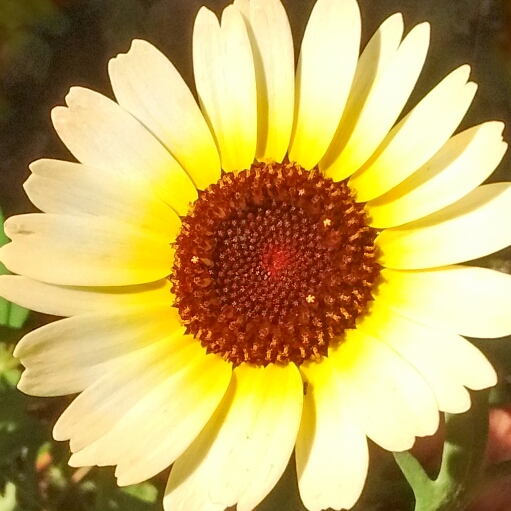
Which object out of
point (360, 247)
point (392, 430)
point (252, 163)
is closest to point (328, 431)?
point (392, 430)

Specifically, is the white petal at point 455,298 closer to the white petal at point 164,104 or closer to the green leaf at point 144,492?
the white petal at point 164,104

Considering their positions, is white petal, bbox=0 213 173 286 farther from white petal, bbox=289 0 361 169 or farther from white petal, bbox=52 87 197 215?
white petal, bbox=289 0 361 169

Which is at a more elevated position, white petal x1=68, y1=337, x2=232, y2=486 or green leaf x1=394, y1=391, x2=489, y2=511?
green leaf x1=394, y1=391, x2=489, y2=511

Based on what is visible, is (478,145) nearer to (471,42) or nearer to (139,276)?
(139,276)

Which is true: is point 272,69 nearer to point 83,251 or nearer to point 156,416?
point 83,251

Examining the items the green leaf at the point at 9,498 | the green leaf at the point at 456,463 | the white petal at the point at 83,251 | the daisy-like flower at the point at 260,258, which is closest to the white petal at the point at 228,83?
the daisy-like flower at the point at 260,258

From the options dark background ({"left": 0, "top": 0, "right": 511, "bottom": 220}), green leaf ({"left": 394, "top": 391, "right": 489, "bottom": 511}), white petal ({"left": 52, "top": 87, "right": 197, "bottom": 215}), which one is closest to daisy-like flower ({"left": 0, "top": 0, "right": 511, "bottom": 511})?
white petal ({"left": 52, "top": 87, "right": 197, "bottom": 215})

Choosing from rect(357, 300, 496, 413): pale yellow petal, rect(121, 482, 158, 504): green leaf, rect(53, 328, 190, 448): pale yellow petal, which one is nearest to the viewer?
rect(357, 300, 496, 413): pale yellow petal

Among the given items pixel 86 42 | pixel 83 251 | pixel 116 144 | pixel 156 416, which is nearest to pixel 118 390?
pixel 156 416
